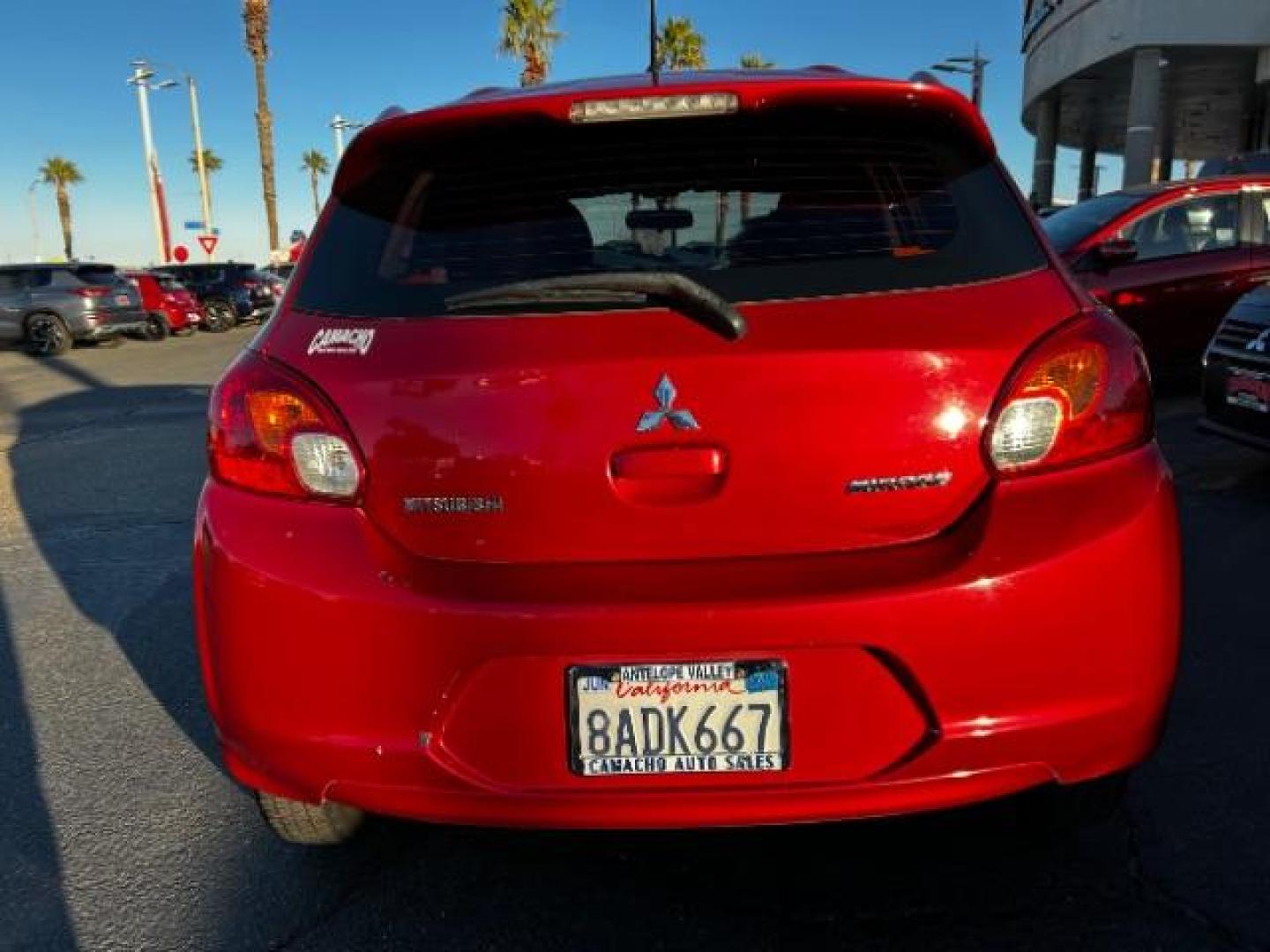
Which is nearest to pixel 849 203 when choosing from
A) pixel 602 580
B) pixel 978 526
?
pixel 978 526

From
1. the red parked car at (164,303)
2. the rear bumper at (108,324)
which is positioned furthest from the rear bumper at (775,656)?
the red parked car at (164,303)

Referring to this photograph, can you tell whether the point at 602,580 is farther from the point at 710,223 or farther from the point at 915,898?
the point at 915,898

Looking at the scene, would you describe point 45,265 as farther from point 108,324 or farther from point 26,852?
point 26,852

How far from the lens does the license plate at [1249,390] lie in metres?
4.92

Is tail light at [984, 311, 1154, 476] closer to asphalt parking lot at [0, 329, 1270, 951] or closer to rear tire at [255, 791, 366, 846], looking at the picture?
asphalt parking lot at [0, 329, 1270, 951]

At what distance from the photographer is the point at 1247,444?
16.6ft

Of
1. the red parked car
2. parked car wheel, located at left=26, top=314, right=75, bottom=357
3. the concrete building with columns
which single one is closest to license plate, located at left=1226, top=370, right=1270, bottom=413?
parked car wheel, located at left=26, top=314, right=75, bottom=357

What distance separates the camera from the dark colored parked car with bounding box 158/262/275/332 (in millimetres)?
23734

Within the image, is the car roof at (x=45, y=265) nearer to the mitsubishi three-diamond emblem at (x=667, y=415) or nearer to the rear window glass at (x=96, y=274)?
the rear window glass at (x=96, y=274)

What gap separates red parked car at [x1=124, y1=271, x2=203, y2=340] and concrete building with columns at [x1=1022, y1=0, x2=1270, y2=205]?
862 inches

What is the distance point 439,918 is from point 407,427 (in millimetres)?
1030

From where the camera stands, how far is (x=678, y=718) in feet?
5.77

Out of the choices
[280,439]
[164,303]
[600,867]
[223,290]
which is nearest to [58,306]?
[164,303]

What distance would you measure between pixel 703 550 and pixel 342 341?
0.75m
